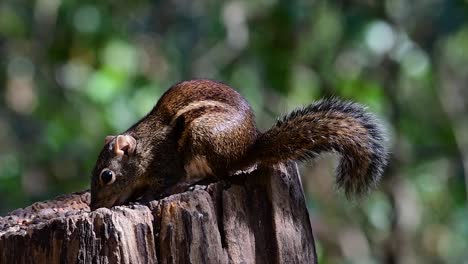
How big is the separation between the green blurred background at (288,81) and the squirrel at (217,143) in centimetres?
162

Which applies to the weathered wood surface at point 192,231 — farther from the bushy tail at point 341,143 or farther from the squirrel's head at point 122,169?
the squirrel's head at point 122,169

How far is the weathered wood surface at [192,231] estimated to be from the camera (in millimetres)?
2451

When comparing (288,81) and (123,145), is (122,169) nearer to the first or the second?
(123,145)

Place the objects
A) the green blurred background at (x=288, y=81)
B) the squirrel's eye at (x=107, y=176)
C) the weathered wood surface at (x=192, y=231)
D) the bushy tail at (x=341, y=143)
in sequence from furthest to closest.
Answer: the green blurred background at (x=288, y=81) < the squirrel's eye at (x=107, y=176) < the bushy tail at (x=341, y=143) < the weathered wood surface at (x=192, y=231)

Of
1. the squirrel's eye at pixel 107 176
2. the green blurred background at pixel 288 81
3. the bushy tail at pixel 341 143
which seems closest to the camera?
the bushy tail at pixel 341 143

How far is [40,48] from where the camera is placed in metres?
6.82

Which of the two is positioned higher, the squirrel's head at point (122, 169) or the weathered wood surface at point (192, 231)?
the squirrel's head at point (122, 169)

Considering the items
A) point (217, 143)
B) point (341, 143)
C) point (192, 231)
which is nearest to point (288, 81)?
point (217, 143)

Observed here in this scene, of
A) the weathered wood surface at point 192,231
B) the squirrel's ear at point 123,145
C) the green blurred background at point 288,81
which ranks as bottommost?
the weathered wood surface at point 192,231

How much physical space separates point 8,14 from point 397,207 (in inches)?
112

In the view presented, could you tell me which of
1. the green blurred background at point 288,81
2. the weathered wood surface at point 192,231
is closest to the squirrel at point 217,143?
the weathered wood surface at point 192,231

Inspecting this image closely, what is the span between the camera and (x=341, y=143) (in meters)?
3.01

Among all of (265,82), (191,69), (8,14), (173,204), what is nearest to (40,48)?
(8,14)

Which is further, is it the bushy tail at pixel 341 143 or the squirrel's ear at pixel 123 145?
the squirrel's ear at pixel 123 145
